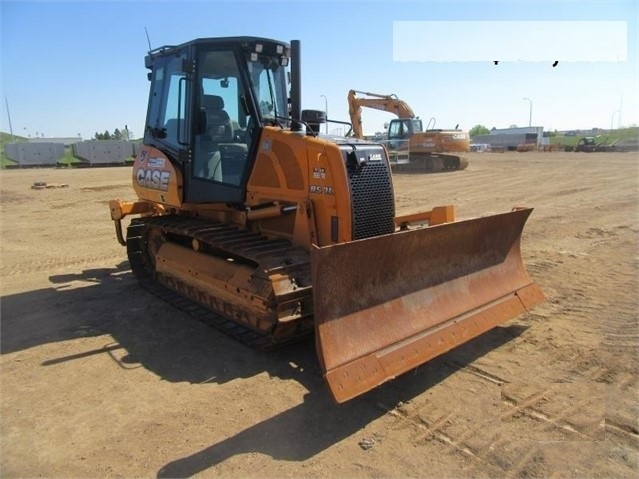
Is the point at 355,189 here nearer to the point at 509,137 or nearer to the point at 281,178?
the point at 281,178

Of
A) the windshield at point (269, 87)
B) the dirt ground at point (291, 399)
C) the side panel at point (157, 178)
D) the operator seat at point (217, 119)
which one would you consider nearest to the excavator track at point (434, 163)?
the dirt ground at point (291, 399)

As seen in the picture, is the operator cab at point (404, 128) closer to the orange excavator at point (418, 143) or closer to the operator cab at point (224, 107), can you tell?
the orange excavator at point (418, 143)

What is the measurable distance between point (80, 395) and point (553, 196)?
1471cm

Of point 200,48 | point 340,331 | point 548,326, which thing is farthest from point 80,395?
point 548,326

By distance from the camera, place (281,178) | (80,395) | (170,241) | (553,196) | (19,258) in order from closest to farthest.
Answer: (80,395), (281,178), (170,241), (19,258), (553,196)

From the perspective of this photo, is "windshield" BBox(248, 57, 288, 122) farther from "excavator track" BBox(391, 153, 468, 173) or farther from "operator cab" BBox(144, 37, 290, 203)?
"excavator track" BBox(391, 153, 468, 173)

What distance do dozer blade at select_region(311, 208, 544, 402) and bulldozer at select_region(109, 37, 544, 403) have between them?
Answer: 0.01m

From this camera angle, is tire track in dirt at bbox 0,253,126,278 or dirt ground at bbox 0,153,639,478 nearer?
dirt ground at bbox 0,153,639,478

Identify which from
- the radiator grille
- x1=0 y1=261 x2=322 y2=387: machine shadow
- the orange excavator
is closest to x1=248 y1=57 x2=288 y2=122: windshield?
the radiator grille

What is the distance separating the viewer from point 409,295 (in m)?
4.35

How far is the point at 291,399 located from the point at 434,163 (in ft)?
75.7

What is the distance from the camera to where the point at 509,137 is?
2645 inches

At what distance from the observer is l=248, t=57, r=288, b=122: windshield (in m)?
5.41

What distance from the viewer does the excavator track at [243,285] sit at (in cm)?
424
